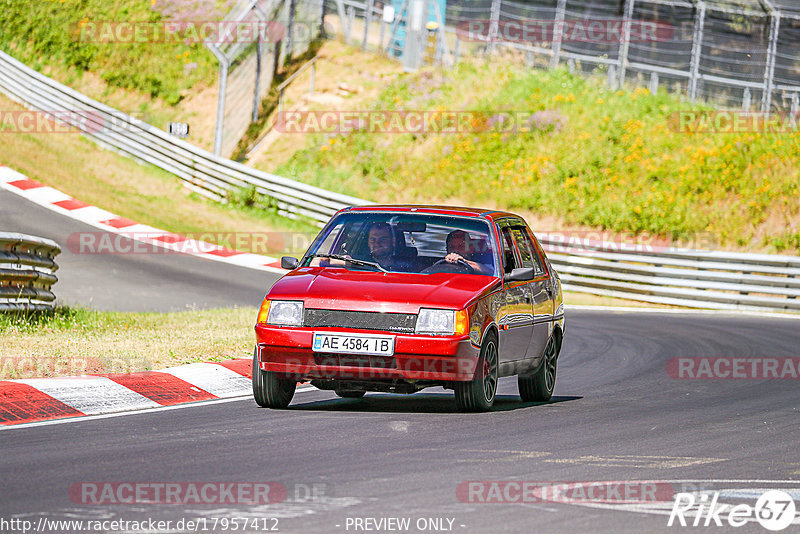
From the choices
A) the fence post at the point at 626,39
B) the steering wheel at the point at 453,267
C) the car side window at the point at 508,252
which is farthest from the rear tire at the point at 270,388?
the fence post at the point at 626,39

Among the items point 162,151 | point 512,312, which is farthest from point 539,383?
point 162,151

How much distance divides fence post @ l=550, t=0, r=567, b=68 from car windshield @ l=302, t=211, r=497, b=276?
24041mm

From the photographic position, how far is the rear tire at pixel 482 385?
9203mm

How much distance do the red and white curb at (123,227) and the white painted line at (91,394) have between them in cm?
1547

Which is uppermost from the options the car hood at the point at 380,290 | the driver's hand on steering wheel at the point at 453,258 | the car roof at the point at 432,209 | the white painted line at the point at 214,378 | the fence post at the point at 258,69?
the fence post at the point at 258,69

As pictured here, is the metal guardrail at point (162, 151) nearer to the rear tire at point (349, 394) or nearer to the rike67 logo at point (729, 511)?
the rear tire at point (349, 394)

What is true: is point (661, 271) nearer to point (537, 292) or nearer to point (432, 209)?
point (537, 292)

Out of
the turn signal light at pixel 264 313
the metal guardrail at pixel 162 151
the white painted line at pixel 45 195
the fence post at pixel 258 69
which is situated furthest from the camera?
the fence post at pixel 258 69

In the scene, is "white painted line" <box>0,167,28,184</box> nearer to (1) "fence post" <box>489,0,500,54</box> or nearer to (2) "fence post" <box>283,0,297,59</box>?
(2) "fence post" <box>283,0,297,59</box>

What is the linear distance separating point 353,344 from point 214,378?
249 cm

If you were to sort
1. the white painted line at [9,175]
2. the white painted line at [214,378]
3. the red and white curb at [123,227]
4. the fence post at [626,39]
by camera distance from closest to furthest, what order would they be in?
the white painted line at [214,378] → the red and white curb at [123,227] → the white painted line at [9,175] → the fence post at [626,39]

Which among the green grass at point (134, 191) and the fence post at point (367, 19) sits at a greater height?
the fence post at point (367, 19)

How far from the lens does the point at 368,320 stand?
8.89 meters

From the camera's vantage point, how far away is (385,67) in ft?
132
